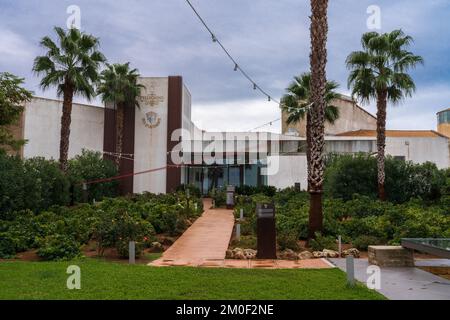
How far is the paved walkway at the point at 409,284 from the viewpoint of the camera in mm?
8438

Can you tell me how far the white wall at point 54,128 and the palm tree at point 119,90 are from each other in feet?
7.32

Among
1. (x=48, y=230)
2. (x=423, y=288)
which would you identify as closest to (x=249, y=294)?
(x=423, y=288)

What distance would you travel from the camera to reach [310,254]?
1379 centimetres

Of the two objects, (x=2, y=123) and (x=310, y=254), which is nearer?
(x=310, y=254)

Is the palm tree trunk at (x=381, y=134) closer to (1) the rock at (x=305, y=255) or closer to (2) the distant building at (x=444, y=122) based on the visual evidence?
(1) the rock at (x=305, y=255)

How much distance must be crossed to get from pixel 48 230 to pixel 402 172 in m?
22.0

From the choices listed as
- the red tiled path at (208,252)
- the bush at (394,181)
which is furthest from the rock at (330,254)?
the bush at (394,181)

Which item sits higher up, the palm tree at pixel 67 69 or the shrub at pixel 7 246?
the palm tree at pixel 67 69

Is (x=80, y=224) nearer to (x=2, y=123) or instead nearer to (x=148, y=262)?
(x=148, y=262)

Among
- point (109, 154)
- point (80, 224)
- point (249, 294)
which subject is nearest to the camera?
point (249, 294)

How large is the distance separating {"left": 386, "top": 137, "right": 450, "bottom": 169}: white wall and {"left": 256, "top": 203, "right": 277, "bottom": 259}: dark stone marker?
31211 mm

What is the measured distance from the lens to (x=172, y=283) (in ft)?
30.1

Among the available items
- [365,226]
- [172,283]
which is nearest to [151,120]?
[365,226]

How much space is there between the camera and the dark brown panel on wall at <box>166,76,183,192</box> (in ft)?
134
